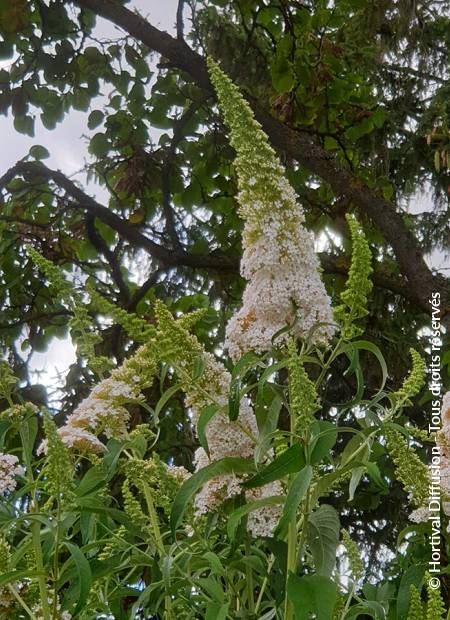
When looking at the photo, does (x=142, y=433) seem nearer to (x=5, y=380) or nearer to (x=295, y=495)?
(x=5, y=380)

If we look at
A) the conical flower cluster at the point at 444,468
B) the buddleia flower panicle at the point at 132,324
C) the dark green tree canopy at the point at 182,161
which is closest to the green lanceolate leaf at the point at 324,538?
the conical flower cluster at the point at 444,468

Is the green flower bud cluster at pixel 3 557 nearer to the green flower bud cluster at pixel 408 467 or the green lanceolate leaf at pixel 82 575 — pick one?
the green lanceolate leaf at pixel 82 575

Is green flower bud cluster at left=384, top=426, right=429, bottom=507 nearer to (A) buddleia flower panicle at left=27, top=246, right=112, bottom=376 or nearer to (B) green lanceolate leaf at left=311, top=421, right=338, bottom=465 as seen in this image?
(B) green lanceolate leaf at left=311, top=421, right=338, bottom=465

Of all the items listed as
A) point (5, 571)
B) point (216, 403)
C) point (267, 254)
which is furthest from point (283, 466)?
point (5, 571)

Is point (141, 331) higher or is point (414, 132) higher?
point (414, 132)

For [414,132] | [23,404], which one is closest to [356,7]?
[414,132]

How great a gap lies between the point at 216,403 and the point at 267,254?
170mm

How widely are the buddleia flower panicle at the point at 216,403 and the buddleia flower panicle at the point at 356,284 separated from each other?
0.46ft

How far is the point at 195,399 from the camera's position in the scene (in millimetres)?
914

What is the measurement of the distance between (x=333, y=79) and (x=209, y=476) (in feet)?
8.48

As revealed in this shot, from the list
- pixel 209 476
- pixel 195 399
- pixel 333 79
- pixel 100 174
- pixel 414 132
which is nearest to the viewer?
pixel 209 476

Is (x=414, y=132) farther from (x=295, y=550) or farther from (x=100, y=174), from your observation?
(x=295, y=550)

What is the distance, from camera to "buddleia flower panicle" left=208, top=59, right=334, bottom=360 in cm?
90

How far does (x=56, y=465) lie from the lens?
841 mm
